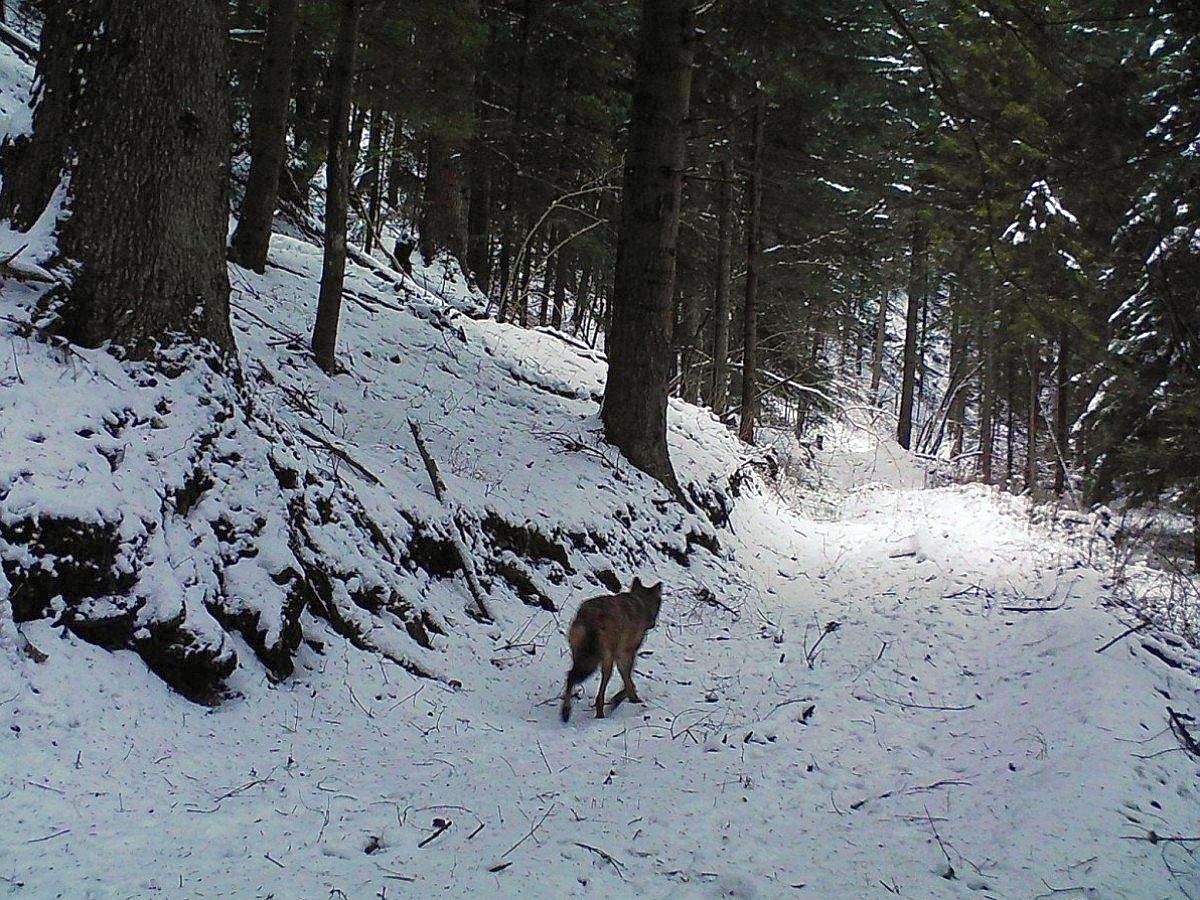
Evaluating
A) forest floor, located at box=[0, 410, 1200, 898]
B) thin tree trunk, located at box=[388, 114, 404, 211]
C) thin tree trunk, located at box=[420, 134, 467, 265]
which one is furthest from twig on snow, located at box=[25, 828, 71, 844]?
thin tree trunk, located at box=[388, 114, 404, 211]

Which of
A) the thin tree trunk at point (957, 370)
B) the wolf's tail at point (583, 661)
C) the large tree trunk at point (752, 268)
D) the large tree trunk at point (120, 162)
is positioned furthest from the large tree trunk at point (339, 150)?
the thin tree trunk at point (957, 370)

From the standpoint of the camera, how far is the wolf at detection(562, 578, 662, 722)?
16.3ft

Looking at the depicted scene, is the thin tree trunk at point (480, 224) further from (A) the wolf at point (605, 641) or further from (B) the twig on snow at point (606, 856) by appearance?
(B) the twig on snow at point (606, 856)

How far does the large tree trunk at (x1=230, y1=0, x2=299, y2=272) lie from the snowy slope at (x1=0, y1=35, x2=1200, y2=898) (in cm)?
154

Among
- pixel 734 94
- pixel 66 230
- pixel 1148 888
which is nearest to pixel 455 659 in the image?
pixel 66 230

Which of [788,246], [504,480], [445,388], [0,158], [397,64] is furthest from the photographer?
[788,246]

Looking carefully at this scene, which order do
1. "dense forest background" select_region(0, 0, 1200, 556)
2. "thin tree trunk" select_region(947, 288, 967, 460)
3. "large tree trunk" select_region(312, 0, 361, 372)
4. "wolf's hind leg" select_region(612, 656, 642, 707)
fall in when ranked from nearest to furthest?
"wolf's hind leg" select_region(612, 656, 642, 707) → "dense forest background" select_region(0, 0, 1200, 556) → "large tree trunk" select_region(312, 0, 361, 372) → "thin tree trunk" select_region(947, 288, 967, 460)

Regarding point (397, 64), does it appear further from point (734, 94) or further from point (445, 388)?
point (734, 94)

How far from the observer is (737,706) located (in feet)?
18.1

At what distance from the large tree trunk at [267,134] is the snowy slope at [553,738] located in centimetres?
154

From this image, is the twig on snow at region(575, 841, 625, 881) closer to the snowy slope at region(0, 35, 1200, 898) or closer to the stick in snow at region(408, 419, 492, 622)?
the snowy slope at region(0, 35, 1200, 898)

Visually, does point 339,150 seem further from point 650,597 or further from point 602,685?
point 602,685

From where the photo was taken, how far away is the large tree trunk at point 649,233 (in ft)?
31.5

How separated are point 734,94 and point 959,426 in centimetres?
A: 3218
